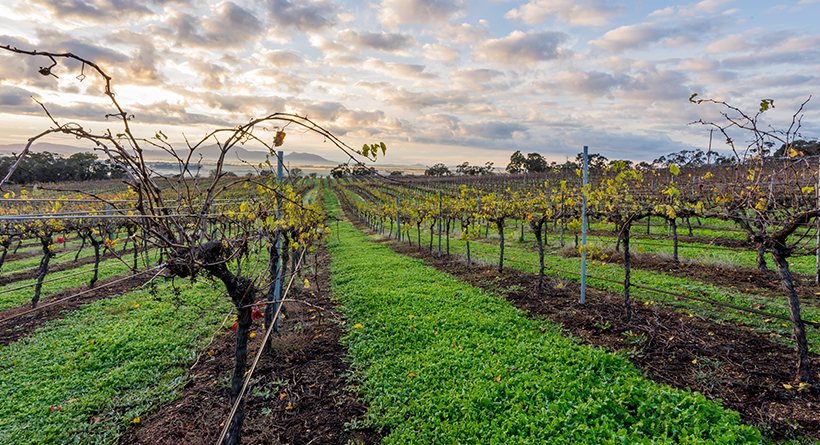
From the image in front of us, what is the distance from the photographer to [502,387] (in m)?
4.33

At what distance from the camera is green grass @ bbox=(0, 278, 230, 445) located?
4.25m

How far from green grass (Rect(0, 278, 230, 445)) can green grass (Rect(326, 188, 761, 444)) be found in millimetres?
2893

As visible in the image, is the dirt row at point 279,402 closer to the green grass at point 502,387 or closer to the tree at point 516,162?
the green grass at point 502,387

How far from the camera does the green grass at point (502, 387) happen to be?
359 centimetres

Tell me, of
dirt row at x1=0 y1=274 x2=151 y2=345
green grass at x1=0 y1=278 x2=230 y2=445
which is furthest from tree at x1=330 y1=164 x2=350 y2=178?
dirt row at x1=0 y1=274 x2=151 y2=345

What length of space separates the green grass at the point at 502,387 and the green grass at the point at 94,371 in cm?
289

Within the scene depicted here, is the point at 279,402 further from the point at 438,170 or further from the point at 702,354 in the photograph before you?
the point at 438,170

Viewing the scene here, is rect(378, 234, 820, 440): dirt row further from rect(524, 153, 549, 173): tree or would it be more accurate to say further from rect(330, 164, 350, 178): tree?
rect(524, 153, 549, 173): tree

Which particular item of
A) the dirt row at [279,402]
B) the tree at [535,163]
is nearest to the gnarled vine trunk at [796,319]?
the dirt row at [279,402]

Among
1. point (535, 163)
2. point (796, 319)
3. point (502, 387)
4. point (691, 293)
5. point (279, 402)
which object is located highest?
point (535, 163)

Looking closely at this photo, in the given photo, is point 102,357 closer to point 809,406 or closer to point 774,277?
point 809,406

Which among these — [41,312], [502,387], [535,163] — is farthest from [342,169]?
[535,163]

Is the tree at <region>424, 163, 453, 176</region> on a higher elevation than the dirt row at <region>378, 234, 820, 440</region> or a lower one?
higher

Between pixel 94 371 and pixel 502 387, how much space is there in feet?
20.2
